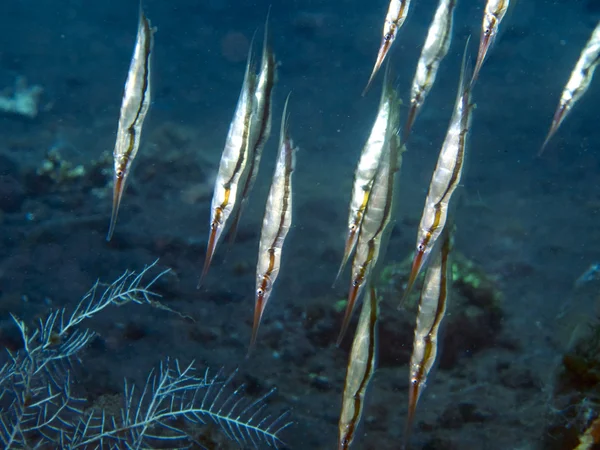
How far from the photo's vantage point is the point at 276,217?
2598 mm

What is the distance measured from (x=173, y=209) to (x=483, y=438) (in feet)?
16.5

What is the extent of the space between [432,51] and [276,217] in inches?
68.9

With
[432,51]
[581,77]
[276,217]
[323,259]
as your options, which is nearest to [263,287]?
[276,217]

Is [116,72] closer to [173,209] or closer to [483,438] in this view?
[173,209]

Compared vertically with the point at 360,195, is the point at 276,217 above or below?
below

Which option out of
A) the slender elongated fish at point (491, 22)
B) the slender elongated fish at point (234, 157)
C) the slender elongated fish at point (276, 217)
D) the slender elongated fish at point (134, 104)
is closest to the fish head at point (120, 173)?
the slender elongated fish at point (134, 104)

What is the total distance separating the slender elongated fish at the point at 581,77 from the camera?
3.40m

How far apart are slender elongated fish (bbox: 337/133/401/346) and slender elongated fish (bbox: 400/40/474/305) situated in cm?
21

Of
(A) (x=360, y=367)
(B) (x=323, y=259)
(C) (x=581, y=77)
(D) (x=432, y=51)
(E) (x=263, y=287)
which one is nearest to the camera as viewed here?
(A) (x=360, y=367)

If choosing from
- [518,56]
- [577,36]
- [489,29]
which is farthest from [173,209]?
[577,36]

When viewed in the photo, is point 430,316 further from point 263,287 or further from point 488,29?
point 488,29

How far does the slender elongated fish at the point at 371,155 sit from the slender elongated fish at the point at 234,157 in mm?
697

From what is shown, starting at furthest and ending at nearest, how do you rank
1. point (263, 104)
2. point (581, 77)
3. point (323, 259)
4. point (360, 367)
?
1. point (323, 259)
2. point (581, 77)
3. point (263, 104)
4. point (360, 367)

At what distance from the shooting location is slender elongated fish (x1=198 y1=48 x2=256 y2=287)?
2615mm
